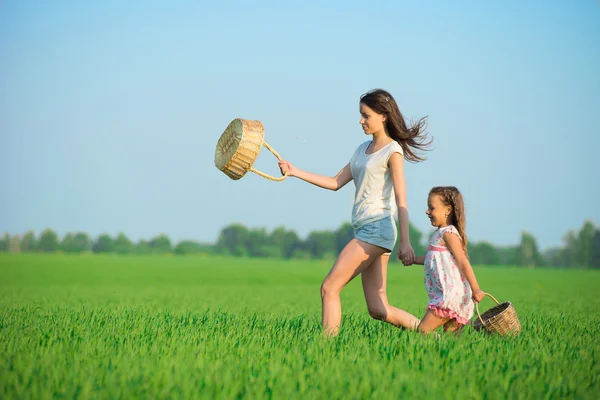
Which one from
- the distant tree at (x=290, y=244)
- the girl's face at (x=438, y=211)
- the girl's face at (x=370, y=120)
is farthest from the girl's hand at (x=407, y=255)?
the distant tree at (x=290, y=244)

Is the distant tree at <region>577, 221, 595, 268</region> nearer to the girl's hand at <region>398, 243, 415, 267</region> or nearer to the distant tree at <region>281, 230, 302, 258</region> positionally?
the distant tree at <region>281, 230, 302, 258</region>

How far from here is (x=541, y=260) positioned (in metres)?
68.6

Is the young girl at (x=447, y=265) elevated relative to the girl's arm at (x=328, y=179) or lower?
lower

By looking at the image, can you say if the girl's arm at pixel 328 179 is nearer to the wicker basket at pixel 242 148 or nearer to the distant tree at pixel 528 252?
the wicker basket at pixel 242 148

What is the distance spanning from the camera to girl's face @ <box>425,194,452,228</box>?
5.99 metres

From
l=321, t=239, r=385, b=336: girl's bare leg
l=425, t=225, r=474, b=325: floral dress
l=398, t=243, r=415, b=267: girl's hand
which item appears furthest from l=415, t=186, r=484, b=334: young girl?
l=321, t=239, r=385, b=336: girl's bare leg

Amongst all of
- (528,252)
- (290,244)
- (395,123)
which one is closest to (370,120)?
(395,123)

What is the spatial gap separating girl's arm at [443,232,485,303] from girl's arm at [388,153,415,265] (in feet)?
1.35

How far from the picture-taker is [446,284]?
5.86m

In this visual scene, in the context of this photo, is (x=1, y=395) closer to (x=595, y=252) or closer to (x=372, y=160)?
(x=372, y=160)

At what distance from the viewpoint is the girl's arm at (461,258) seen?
5691mm

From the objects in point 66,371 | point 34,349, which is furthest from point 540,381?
point 34,349

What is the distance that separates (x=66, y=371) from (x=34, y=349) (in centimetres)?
101

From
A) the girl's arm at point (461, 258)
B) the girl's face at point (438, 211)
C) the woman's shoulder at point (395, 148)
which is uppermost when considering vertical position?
the woman's shoulder at point (395, 148)
